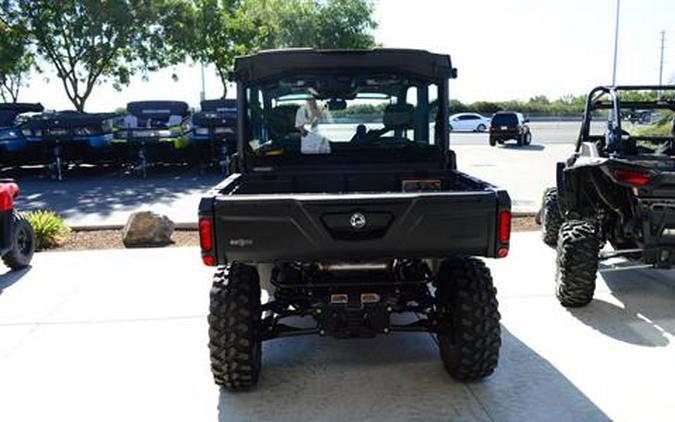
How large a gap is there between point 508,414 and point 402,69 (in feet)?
8.22

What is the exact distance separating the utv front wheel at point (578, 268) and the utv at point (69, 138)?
13408mm

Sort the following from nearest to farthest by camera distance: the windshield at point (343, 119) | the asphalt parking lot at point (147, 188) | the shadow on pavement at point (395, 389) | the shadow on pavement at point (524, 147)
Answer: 1. the shadow on pavement at point (395, 389)
2. the windshield at point (343, 119)
3. the asphalt parking lot at point (147, 188)
4. the shadow on pavement at point (524, 147)

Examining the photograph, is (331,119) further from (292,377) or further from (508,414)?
(508,414)

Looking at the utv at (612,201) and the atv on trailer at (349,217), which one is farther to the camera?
the utv at (612,201)

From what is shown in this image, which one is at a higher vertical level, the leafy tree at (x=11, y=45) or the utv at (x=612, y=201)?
the leafy tree at (x=11, y=45)

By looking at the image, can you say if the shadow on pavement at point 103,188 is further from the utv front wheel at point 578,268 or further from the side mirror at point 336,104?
the utv front wheel at point 578,268

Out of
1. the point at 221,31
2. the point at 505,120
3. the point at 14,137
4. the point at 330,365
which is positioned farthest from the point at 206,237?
the point at 505,120

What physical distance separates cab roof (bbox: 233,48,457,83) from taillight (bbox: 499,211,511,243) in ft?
5.11

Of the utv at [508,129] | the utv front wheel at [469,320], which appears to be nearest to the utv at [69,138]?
the utv front wheel at [469,320]

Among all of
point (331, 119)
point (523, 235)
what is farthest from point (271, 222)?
point (523, 235)

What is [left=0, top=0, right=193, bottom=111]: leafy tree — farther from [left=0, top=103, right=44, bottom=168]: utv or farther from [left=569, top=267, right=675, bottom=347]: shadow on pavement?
[left=569, top=267, right=675, bottom=347]: shadow on pavement

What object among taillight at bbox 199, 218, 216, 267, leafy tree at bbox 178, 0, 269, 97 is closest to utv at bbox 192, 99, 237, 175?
leafy tree at bbox 178, 0, 269, 97

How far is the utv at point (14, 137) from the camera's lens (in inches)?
631

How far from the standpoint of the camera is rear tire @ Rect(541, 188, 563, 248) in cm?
759
